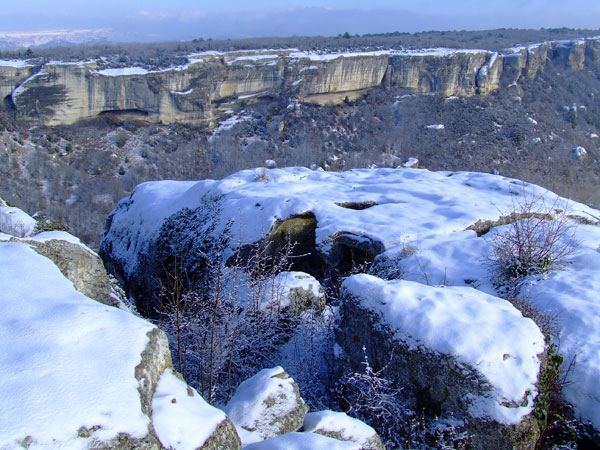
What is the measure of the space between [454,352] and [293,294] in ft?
7.54

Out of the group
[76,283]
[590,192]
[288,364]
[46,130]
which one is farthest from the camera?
[46,130]

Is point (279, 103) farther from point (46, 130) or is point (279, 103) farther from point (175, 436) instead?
point (175, 436)

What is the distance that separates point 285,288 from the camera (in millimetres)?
5277

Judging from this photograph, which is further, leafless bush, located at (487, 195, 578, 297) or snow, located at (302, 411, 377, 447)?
leafless bush, located at (487, 195, 578, 297)

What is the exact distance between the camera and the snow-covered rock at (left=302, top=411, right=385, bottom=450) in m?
2.83

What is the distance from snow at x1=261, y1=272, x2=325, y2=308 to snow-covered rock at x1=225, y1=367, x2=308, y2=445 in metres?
1.81

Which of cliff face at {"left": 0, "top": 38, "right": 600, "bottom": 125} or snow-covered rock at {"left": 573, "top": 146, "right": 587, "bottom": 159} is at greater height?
cliff face at {"left": 0, "top": 38, "right": 600, "bottom": 125}

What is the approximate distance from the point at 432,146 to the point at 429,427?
29955 mm


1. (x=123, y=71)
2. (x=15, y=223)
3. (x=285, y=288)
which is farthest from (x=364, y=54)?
(x=285, y=288)

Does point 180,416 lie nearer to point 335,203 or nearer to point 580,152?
point 335,203

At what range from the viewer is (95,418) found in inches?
77.5

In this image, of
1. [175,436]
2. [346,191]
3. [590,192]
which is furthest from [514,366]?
[590,192]

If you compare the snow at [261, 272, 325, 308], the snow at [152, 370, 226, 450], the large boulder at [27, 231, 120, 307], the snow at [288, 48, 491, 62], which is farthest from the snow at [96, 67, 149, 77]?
the snow at [152, 370, 226, 450]

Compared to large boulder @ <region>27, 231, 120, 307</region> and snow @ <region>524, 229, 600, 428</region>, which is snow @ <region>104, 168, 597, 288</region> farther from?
large boulder @ <region>27, 231, 120, 307</region>
